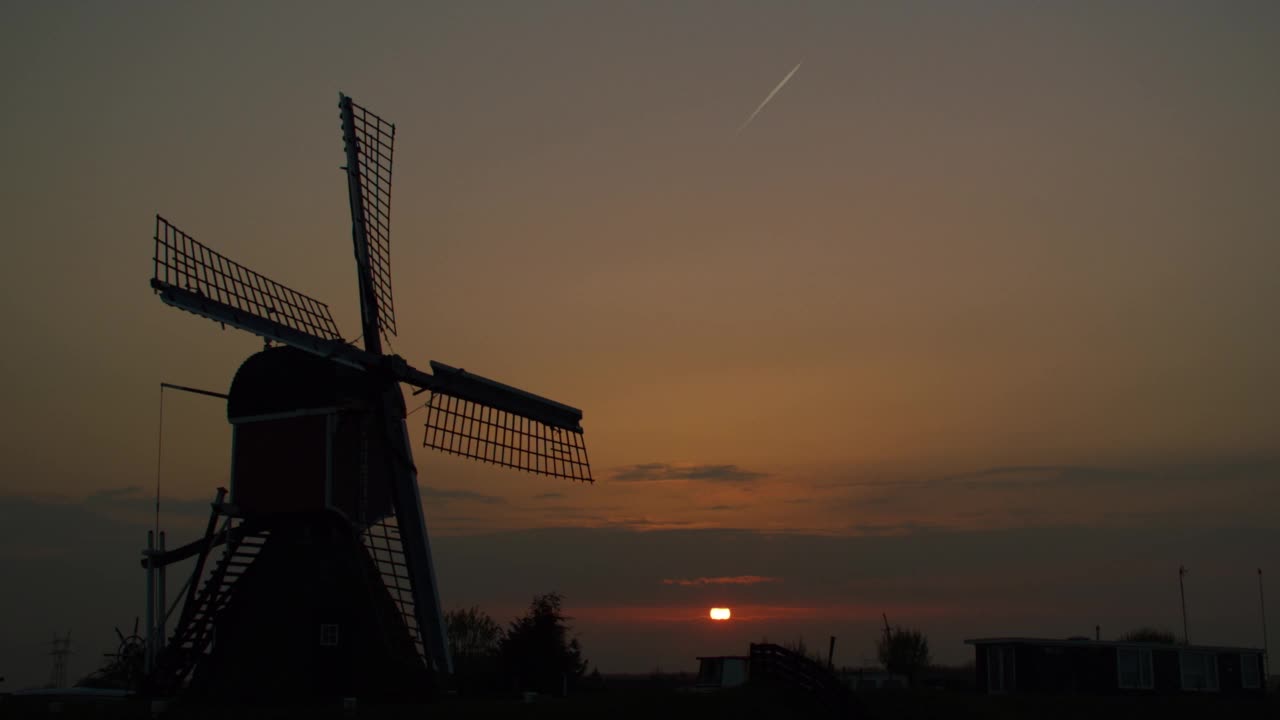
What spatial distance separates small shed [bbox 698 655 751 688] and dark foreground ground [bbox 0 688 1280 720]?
2477 mm

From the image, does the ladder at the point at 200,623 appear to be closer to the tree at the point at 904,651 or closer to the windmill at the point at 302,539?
the windmill at the point at 302,539

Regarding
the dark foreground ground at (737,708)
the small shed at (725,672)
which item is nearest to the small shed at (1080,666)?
the dark foreground ground at (737,708)

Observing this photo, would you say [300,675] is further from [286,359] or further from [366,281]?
[366,281]

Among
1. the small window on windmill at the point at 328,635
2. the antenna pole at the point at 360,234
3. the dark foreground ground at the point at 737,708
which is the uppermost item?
the antenna pole at the point at 360,234

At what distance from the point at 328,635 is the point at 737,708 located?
11855mm

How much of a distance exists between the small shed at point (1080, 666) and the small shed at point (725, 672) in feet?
41.7

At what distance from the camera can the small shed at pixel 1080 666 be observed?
50062 millimetres

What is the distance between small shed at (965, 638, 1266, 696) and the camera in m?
50.1

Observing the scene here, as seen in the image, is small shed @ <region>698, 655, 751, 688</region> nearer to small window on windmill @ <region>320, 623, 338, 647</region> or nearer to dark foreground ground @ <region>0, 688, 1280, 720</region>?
dark foreground ground @ <region>0, 688, 1280, 720</region>

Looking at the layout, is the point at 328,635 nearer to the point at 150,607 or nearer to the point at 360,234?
the point at 150,607

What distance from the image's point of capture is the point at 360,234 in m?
41.0

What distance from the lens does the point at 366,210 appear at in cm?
4175

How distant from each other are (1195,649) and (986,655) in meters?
8.70

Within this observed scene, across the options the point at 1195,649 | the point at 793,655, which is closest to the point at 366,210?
the point at 793,655
